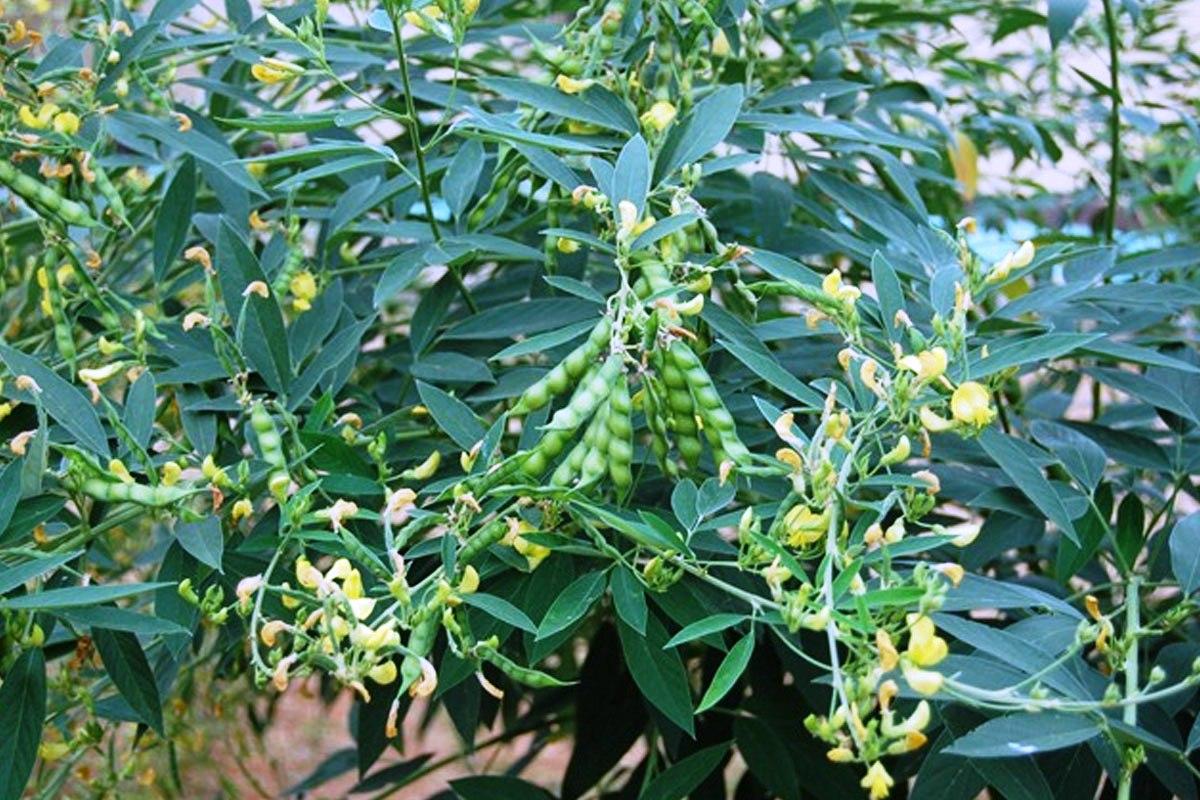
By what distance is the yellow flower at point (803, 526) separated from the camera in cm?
77

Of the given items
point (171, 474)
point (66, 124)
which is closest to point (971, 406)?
point (171, 474)

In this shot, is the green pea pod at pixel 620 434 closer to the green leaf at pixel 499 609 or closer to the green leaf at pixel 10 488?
the green leaf at pixel 499 609

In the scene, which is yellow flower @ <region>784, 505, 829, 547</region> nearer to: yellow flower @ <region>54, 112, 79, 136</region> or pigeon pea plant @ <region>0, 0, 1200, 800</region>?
pigeon pea plant @ <region>0, 0, 1200, 800</region>

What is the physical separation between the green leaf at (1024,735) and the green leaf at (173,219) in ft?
2.33

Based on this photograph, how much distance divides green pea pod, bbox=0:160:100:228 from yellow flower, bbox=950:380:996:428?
65cm

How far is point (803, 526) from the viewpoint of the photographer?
768 mm

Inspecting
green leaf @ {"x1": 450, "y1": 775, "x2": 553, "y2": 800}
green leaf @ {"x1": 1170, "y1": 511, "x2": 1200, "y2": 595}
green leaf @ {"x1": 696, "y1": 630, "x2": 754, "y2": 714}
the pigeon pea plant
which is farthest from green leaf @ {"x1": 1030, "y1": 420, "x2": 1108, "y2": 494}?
green leaf @ {"x1": 450, "y1": 775, "x2": 553, "y2": 800}

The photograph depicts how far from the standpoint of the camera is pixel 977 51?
2705 millimetres

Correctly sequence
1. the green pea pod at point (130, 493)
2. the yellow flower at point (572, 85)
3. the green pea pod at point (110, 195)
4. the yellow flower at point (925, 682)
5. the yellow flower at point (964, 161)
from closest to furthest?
the yellow flower at point (925, 682) → the green pea pod at point (130, 493) → the yellow flower at point (572, 85) → the green pea pod at point (110, 195) → the yellow flower at point (964, 161)

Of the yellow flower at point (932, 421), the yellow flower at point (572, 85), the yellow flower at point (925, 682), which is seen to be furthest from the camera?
the yellow flower at point (572, 85)

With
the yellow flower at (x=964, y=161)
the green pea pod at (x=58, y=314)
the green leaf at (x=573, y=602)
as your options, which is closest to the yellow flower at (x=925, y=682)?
the green leaf at (x=573, y=602)

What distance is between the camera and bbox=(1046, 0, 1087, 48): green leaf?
121cm

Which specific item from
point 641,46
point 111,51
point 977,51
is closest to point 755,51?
point 641,46

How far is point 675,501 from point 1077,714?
247mm
